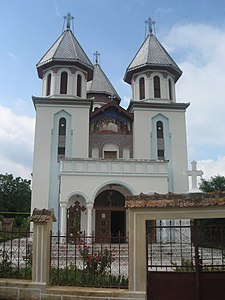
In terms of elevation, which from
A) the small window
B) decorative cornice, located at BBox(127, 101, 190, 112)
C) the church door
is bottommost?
the church door

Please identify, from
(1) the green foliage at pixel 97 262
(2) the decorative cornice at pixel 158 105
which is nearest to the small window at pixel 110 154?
(2) the decorative cornice at pixel 158 105

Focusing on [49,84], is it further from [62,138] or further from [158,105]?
[158,105]

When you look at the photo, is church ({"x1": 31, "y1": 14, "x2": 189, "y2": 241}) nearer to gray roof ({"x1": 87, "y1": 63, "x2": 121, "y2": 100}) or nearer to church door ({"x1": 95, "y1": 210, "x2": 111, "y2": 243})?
church door ({"x1": 95, "y1": 210, "x2": 111, "y2": 243})

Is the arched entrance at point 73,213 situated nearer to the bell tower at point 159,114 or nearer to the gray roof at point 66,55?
the bell tower at point 159,114

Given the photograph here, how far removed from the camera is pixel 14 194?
149ft

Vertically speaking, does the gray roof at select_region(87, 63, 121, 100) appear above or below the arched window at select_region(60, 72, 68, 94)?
above

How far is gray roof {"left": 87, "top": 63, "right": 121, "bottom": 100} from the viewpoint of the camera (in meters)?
32.2

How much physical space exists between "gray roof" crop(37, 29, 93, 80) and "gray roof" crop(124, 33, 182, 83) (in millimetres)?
2981

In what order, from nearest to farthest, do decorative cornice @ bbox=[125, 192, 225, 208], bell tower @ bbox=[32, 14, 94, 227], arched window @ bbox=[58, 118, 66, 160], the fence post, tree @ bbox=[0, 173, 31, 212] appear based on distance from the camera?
decorative cornice @ bbox=[125, 192, 225, 208]
the fence post
bell tower @ bbox=[32, 14, 94, 227]
arched window @ bbox=[58, 118, 66, 160]
tree @ bbox=[0, 173, 31, 212]

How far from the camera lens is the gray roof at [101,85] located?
3225 centimetres

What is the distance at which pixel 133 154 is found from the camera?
2317cm

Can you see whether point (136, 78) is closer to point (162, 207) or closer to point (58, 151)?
point (58, 151)

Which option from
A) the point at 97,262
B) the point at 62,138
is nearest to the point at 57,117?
the point at 62,138

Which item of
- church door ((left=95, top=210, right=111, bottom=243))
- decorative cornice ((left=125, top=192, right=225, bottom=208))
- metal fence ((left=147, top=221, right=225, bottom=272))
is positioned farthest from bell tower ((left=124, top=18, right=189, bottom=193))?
decorative cornice ((left=125, top=192, right=225, bottom=208))
